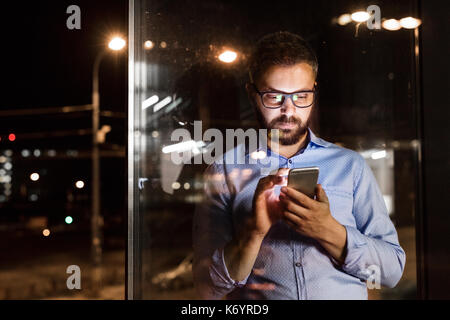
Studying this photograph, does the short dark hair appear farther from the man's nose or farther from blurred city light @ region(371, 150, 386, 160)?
blurred city light @ region(371, 150, 386, 160)

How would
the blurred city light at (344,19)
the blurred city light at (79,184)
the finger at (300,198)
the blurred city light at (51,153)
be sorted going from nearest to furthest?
the finger at (300,198) → the blurred city light at (344,19) → the blurred city light at (79,184) → the blurred city light at (51,153)

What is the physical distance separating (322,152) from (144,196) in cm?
124

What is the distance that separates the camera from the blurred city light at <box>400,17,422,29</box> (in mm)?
2575

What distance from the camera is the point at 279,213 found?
2365 millimetres

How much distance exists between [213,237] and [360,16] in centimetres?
184

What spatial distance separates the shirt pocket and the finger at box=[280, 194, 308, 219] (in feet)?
0.60

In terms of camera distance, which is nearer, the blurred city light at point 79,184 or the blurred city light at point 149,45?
the blurred city light at point 149,45

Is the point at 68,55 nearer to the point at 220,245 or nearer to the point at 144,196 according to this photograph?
the point at 144,196

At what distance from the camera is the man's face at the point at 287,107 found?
2.43 metres
